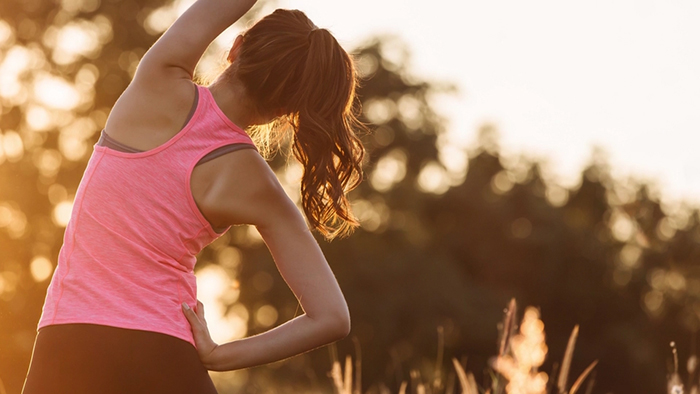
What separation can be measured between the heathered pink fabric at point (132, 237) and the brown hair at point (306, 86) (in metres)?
0.21

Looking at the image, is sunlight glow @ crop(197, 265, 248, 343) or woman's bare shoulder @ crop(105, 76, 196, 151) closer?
woman's bare shoulder @ crop(105, 76, 196, 151)

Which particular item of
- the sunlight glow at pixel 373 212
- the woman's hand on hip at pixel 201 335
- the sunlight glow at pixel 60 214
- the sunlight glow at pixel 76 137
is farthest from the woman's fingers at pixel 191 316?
the sunlight glow at pixel 373 212

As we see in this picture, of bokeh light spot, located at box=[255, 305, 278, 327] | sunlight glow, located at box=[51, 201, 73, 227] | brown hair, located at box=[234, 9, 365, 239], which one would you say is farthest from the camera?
bokeh light spot, located at box=[255, 305, 278, 327]

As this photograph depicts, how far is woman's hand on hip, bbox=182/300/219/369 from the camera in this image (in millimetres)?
1787

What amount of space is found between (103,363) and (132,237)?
25cm

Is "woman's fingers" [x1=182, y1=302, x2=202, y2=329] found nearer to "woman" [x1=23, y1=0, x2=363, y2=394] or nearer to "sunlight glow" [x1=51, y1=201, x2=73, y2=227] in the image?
"woman" [x1=23, y1=0, x2=363, y2=394]

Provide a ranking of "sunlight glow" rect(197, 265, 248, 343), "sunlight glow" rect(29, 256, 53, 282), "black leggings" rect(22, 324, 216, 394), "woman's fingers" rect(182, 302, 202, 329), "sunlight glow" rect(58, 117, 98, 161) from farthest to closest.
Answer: "sunlight glow" rect(197, 265, 248, 343)
"sunlight glow" rect(58, 117, 98, 161)
"sunlight glow" rect(29, 256, 53, 282)
"woman's fingers" rect(182, 302, 202, 329)
"black leggings" rect(22, 324, 216, 394)

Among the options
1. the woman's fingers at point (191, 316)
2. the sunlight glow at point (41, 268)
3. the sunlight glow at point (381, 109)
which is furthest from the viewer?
the sunlight glow at point (381, 109)

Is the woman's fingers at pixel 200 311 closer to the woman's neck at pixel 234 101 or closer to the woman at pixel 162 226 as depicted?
the woman at pixel 162 226

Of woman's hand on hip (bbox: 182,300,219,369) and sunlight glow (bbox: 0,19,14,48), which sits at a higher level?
woman's hand on hip (bbox: 182,300,219,369)

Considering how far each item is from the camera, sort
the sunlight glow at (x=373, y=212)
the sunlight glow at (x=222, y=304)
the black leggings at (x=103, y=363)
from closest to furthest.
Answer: the black leggings at (x=103, y=363), the sunlight glow at (x=222, y=304), the sunlight glow at (x=373, y=212)

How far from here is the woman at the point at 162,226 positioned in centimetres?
169

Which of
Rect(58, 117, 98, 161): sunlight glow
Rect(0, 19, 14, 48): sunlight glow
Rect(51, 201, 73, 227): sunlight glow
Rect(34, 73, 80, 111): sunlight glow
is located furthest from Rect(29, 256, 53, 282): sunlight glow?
Rect(0, 19, 14, 48): sunlight glow

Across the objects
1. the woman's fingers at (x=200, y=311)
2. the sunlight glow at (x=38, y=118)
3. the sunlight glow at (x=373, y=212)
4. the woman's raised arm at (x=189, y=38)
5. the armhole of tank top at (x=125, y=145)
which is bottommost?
the sunlight glow at (x=373, y=212)
